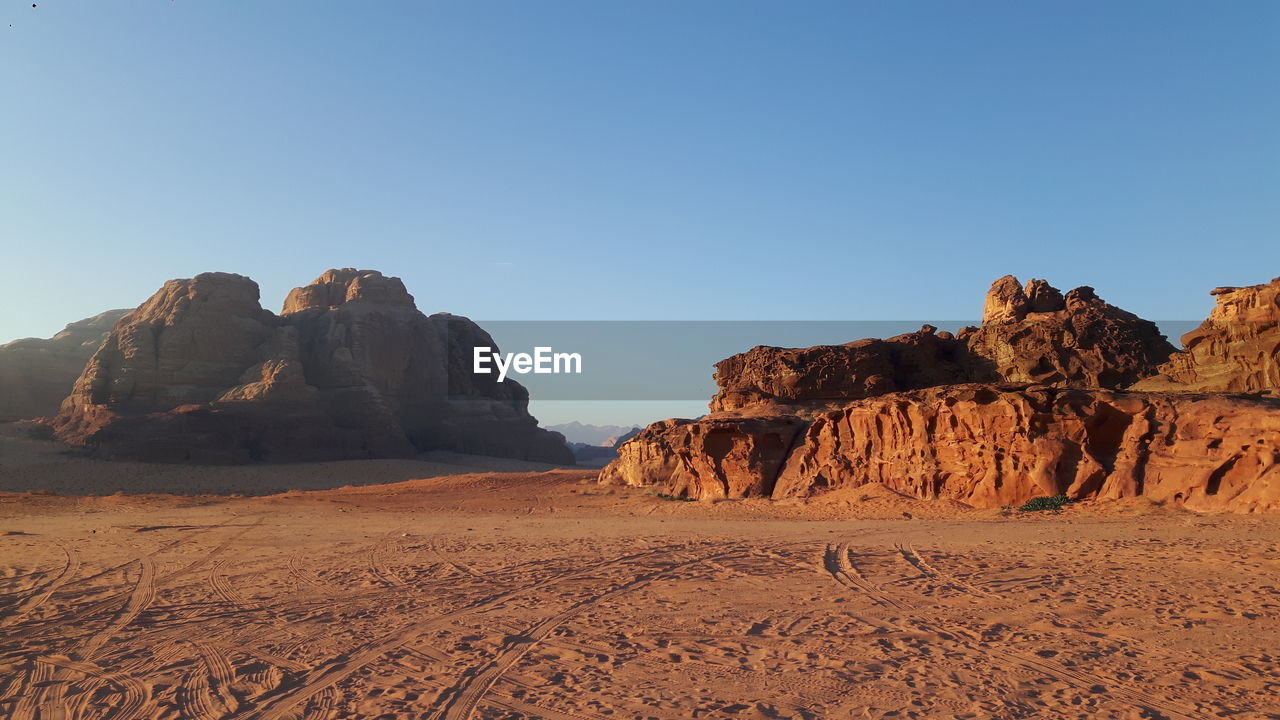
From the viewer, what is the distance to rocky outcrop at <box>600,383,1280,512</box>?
13.9 meters

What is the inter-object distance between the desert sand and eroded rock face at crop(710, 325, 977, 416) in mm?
12177

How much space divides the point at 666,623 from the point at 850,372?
20.8m

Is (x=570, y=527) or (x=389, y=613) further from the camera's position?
(x=570, y=527)

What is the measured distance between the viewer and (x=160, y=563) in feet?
39.6

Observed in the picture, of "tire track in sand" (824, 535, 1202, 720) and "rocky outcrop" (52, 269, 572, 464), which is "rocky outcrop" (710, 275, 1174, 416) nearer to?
"tire track in sand" (824, 535, 1202, 720)

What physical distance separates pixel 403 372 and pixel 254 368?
10670 millimetres

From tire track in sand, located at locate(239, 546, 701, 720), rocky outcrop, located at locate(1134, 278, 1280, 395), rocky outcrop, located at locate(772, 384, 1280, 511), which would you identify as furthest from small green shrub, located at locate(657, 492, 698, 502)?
tire track in sand, located at locate(239, 546, 701, 720)

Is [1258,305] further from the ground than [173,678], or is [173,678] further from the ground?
[1258,305]

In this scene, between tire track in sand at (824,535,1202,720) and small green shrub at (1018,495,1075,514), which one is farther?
small green shrub at (1018,495,1075,514)

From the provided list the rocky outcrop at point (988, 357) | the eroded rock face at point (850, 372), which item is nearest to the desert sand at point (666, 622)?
the rocky outcrop at point (988, 357)

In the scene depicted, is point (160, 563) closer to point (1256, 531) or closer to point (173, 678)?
point (173, 678)

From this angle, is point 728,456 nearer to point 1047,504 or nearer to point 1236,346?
point 1047,504

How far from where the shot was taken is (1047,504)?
15.8 m

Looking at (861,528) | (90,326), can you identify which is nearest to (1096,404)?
(861,528)
